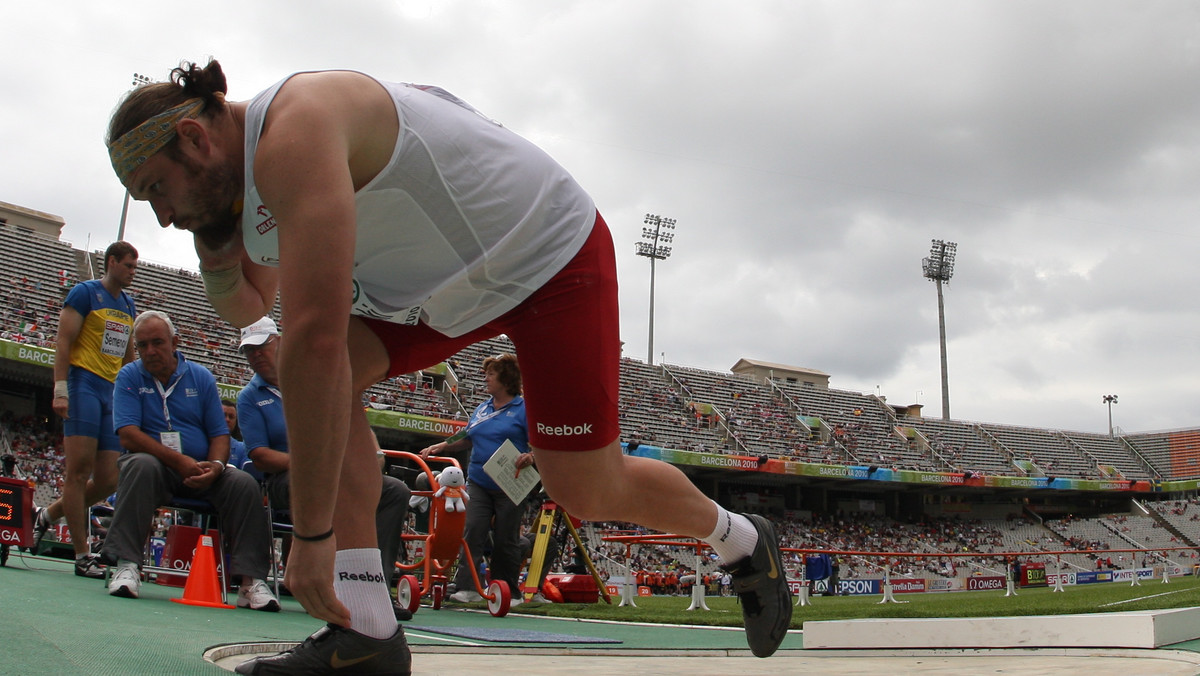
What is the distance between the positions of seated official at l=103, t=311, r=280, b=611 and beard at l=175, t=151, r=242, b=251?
2.76 metres

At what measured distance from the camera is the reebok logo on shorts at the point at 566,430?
1.93m

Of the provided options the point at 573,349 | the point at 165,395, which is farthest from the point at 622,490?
the point at 165,395

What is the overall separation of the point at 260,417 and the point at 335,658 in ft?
9.86

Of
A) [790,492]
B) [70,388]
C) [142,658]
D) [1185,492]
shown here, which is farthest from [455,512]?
[1185,492]

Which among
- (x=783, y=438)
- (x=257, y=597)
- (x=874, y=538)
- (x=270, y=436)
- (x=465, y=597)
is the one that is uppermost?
(x=783, y=438)

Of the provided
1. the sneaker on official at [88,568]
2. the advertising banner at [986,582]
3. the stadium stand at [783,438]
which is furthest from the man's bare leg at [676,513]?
the advertising banner at [986,582]

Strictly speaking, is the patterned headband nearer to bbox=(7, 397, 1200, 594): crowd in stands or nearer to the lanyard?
the lanyard

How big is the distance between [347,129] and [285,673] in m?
1.00

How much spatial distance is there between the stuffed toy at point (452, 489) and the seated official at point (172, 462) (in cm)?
109

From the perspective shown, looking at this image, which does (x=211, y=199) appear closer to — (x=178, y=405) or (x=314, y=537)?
(x=314, y=537)

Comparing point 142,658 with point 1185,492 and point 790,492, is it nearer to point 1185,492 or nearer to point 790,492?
point 790,492

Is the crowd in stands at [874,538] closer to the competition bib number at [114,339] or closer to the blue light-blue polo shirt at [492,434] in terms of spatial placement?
the blue light-blue polo shirt at [492,434]

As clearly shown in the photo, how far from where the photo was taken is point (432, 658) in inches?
96.9

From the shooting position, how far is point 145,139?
4.65 ft
